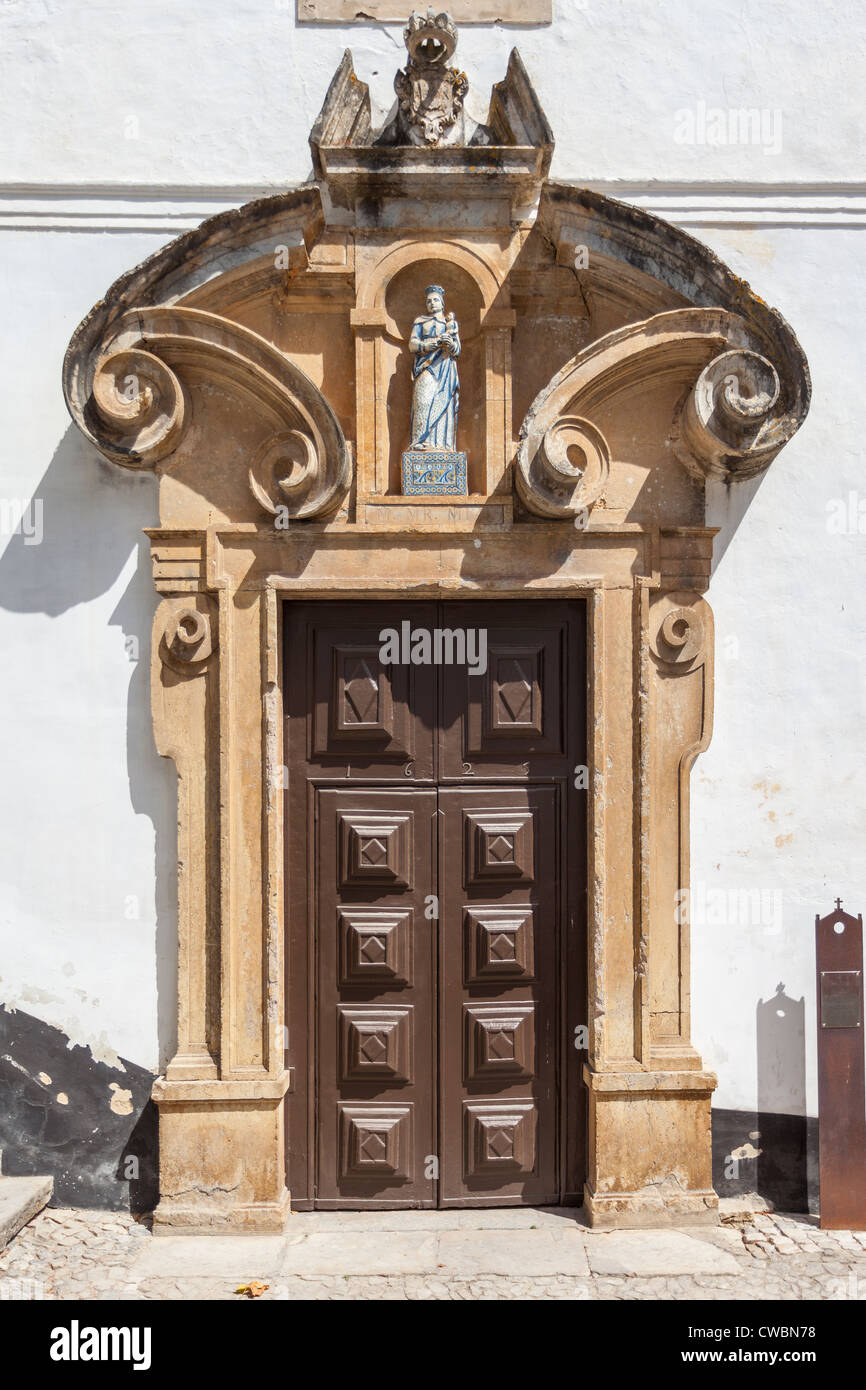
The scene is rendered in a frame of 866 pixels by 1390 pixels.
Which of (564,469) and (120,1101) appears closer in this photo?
(564,469)

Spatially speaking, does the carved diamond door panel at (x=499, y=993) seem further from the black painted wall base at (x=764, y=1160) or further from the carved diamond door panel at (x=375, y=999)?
the black painted wall base at (x=764, y=1160)

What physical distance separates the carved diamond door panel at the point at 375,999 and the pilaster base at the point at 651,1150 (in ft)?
2.28

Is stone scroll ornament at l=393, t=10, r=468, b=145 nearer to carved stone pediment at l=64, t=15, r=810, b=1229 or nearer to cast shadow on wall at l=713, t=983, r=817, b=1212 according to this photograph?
carved stone pediment at l=64, t=15, r=810, b=1229

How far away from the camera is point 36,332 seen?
461 cm

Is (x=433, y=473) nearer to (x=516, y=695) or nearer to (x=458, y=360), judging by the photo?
(x=458, y=360)

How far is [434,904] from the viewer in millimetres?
4621

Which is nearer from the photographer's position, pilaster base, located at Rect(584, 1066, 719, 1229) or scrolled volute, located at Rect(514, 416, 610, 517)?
scrolled volute, located at Rect(514, 416, 610, 517)

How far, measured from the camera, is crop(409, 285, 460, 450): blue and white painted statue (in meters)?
4.46

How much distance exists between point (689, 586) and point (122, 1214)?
3.41 m

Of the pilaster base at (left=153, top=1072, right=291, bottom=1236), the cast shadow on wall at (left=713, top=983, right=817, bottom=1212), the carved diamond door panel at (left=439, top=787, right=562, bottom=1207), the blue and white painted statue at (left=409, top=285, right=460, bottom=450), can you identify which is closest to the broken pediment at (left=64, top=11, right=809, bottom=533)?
the blue and white painted statue at (left=409, top=285, right=460, bottom=450)

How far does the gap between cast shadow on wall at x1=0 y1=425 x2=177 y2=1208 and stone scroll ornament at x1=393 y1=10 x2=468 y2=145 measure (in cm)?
178

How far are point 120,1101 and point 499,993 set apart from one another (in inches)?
62.7

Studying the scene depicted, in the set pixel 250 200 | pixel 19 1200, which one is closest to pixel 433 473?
pixel 250 200
